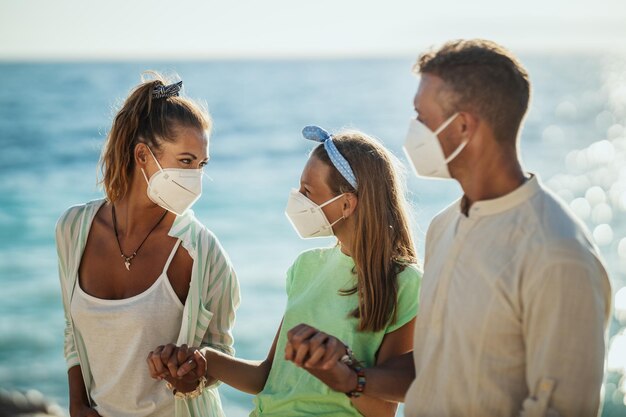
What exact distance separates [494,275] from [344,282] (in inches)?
43.5

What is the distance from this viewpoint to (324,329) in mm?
3580

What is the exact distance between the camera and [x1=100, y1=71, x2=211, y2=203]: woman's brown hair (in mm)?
3918

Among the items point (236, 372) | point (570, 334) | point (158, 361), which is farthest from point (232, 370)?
point (570, 334)

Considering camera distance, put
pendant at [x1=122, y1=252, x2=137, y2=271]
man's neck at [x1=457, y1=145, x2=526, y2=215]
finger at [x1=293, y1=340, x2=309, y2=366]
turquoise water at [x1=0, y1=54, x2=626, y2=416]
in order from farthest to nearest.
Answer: turquoise water at [x1=0, y1=54, x2=626, y2=416], pendant at [x1=122, y1=252, x2=137, y2=271], finger at [x1=293, y1=340, x2=309, y2=366], man's neck at [x1=457, y1=145, x2=526, y2=215]

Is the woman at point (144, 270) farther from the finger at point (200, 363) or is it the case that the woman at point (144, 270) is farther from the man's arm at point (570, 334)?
the man's arm at point (570, 334)

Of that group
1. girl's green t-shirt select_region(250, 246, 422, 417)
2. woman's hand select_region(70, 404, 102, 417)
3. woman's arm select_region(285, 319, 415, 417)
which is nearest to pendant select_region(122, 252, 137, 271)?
woman's hand select_region(70, 404, 102, 417)

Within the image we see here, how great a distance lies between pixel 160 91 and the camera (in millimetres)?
4008

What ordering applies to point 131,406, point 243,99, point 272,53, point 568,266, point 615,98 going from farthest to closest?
1. point 272,53
2. point 615,98
3. point 243,99
4. point 131,406
5. point 568,266

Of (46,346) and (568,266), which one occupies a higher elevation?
(568,266)

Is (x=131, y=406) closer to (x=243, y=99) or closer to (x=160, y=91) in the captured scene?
(x=160, y=91)

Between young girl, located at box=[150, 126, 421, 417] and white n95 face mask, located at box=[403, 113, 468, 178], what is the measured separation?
71 cm

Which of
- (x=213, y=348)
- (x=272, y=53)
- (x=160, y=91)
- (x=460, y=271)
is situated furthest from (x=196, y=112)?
(x=272, y=53)

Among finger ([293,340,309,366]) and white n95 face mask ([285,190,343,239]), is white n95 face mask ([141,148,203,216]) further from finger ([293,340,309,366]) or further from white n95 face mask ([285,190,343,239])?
finger ([293,340,309,366])

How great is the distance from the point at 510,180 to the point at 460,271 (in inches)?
12.8
